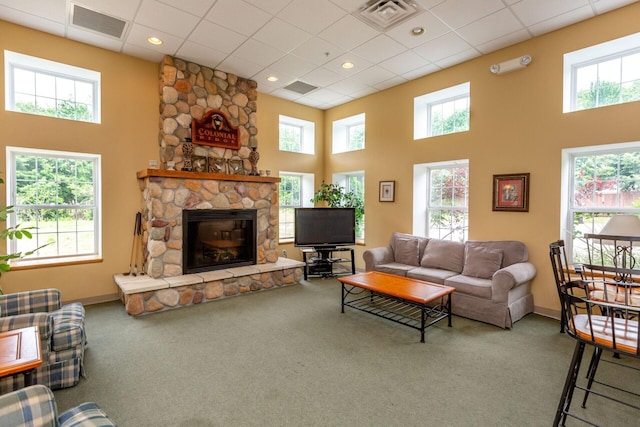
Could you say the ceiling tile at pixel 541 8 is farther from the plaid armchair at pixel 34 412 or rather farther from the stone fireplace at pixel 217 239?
the plaid armchair at pixel 34 412

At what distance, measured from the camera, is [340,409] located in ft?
6.82

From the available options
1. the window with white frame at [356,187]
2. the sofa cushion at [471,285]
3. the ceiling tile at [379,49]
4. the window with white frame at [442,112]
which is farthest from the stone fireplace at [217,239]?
the window with white frame at [442,112]

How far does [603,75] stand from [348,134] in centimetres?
409

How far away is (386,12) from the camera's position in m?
3.27

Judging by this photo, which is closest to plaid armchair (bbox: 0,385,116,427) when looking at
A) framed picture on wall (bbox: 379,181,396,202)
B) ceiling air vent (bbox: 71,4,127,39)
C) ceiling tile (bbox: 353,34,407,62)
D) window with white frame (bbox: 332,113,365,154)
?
ceiling air vent (bbox: 71,4,127,39)

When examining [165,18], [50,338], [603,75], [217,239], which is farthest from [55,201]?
[603,75]

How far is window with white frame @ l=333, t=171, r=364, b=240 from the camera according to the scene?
6246 mm

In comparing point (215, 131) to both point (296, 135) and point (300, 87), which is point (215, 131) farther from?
point (296, 135)

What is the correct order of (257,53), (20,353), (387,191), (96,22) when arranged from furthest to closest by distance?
(387,191) → (257,53) → (96,22) → (20,353)

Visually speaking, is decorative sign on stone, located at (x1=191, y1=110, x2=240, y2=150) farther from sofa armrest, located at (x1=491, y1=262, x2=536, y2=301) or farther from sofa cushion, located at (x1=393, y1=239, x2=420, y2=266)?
sofa armrest, located at (x1=491, y1=262, x2=536, y2=301)

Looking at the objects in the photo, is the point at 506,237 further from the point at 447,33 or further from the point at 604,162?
the point at 447,33

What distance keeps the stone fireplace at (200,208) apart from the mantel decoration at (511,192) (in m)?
3.11

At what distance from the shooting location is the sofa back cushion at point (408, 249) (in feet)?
15.7

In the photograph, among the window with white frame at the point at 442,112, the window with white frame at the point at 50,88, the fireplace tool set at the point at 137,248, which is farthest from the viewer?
the window with white frame at the point at 442,112
